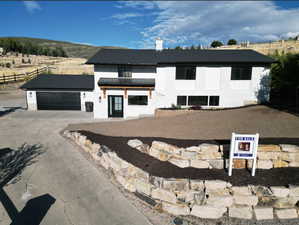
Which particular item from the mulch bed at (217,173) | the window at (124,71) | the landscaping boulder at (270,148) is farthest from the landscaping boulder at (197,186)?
the window at (124,71)

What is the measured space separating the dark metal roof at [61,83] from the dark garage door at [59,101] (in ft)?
2.68

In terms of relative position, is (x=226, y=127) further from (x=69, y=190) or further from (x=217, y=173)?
(x=69, y=190)

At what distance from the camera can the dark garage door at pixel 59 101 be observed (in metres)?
21.7

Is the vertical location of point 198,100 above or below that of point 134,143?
above

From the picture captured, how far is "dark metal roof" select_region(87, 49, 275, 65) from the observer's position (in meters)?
17.6

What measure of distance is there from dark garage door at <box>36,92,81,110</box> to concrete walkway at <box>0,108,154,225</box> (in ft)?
34.2

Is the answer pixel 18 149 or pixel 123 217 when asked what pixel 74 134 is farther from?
pixel 123 217

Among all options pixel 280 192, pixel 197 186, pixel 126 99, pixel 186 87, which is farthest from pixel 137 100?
pixel 280 192

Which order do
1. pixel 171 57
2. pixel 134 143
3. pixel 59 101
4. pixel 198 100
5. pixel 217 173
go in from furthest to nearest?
pixel 59 101
pixel 171 57
pixel 198 100
pixel 134 143
pixel 217 173

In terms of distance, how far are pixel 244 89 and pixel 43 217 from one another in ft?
61.0

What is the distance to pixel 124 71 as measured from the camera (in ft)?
60.0

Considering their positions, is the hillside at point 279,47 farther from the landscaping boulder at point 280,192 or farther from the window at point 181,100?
the landscaping boulder at point 280,192

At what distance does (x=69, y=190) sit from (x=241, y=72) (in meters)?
17.6

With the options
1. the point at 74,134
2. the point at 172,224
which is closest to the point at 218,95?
the point at 74,134
